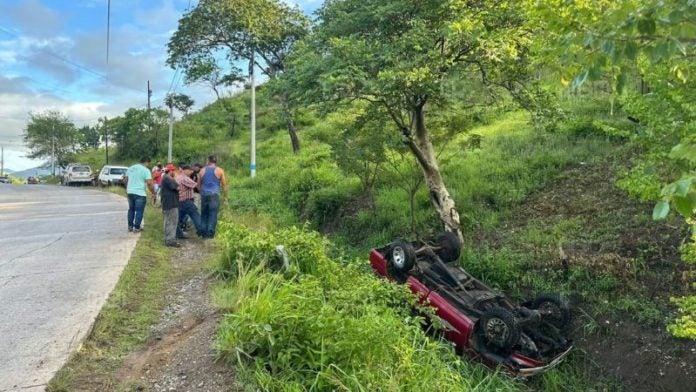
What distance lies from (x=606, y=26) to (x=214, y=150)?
112 feet

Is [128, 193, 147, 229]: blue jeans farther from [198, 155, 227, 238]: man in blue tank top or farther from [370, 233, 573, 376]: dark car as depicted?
[370, 233, 573, 376]: dark car

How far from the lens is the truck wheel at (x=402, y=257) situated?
7535 millimetres

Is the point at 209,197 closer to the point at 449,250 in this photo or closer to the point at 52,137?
the point at 449,250

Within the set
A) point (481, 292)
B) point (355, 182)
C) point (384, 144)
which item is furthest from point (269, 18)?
point (481, 292)

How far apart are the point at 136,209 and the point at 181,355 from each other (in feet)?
23.7

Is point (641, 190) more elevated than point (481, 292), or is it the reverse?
point (641, 190)

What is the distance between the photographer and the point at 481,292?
290 inches

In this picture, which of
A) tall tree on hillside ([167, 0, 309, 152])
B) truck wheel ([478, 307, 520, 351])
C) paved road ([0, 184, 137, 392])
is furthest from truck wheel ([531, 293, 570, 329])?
tall tree on hillside ([167, 0, 309, 152])

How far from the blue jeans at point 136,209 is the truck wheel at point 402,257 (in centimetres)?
582

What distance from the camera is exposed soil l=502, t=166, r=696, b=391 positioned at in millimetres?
6352

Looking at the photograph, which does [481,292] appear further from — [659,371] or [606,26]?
[606,26]

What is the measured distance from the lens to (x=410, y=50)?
8.52 metres

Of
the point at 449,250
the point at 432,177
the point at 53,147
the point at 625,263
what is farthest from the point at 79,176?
the point at 625,263

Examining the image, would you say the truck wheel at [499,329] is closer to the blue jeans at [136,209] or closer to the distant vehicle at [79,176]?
the blue jeans at [136,209]
